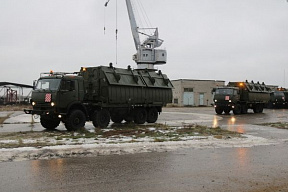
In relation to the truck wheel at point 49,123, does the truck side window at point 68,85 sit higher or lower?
higher

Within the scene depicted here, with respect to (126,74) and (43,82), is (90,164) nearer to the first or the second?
(43,82)

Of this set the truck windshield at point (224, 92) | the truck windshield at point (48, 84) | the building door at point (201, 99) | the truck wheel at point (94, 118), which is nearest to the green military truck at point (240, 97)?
the truck windshield at point (224, 92)

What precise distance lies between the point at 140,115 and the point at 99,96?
3663 mm

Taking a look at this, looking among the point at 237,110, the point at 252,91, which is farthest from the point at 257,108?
the point at 237,110

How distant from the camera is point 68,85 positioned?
14695 mm

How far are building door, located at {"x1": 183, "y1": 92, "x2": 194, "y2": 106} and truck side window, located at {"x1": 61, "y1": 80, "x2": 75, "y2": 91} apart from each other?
45.7 m

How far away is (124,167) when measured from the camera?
7.28m

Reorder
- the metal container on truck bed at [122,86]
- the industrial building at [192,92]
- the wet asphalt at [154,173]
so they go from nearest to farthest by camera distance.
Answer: the wet asphalt at [154,173]
the metal container on truck bed at [122,86]
the industrial building at [192,92]

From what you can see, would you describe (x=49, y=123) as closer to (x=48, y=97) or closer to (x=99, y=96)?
(x=48, y=97)

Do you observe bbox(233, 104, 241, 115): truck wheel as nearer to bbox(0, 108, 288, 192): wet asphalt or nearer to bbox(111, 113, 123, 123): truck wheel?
bbox(111, 113, 123, 123): truck wheel

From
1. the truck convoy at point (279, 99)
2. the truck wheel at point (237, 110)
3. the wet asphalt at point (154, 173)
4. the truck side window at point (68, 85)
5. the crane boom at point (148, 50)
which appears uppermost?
the crane boom at point (148, 50)

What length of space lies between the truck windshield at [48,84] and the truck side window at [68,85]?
9.0 inches

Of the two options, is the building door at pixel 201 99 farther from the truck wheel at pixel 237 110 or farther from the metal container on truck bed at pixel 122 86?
the metal container on truck bed at pixel 122 86

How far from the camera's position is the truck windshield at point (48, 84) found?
1440 cm
